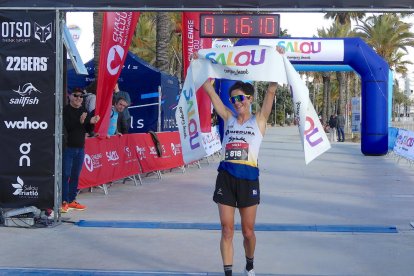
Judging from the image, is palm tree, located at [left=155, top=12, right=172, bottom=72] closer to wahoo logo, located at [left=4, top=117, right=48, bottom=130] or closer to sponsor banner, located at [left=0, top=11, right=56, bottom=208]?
sponsor banner, located at [left=0, top=11, right=56, bottom=208]

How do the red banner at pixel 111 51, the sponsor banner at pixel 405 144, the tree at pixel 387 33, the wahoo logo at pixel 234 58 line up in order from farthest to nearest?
the tree at pixel 387 33 → the sponsor banner at pixel 405 144 → the red banner at pixel 111 51 → the wahoo logo at pixel 234 58

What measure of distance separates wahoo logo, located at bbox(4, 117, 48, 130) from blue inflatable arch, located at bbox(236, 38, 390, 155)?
50.5 ft

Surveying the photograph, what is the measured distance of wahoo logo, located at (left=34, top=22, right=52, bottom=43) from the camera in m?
8.52

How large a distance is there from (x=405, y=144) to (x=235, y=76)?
50.1 feet

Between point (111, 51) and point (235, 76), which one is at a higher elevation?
point (111, 51)

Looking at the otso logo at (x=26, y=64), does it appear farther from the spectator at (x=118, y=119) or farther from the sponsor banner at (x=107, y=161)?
the spectator at (x=118, y=119)

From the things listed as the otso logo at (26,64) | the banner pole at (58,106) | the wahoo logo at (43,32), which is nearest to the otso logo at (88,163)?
the banner pole at (58,106)

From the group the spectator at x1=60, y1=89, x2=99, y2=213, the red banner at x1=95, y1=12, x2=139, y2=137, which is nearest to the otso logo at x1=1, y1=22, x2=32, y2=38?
the spectator at x1=60, y1=89, x2=99, y2=213

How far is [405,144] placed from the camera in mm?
20562

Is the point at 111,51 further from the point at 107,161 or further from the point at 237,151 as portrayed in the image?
the point at 237,151

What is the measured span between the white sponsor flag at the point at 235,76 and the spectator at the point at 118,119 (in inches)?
255

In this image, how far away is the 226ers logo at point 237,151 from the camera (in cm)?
570

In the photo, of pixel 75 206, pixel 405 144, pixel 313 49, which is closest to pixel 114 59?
pixel 75 206

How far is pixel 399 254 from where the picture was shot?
281 inches
